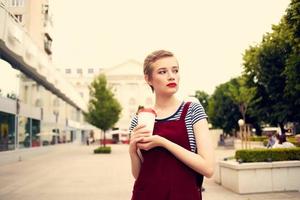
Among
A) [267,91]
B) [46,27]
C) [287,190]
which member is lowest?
[287,190]

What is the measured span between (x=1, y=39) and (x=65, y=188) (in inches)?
317

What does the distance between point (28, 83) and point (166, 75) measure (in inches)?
1030

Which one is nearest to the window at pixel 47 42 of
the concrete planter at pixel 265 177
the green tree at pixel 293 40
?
the green tree at pixel 293 40

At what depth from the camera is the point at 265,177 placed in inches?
379

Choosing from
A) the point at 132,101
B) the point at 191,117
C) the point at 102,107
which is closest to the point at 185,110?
the point at 191,117

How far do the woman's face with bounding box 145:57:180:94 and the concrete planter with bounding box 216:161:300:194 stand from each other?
7712 millimetres

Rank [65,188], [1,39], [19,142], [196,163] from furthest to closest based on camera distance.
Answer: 1. [19,142]
2. [1,39]
3. [65,188]
4. [196,163]

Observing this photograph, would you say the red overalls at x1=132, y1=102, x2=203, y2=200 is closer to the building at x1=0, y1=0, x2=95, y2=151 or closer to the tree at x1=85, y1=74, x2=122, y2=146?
the building at x1=0, y1=0, x2=95, y2=151

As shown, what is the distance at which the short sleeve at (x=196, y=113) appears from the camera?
85.6 inches

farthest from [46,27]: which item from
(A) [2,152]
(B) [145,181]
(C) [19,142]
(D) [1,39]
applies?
(B) [145,181]

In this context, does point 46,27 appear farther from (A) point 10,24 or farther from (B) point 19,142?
(A) point 10,24

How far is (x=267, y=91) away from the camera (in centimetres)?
2492

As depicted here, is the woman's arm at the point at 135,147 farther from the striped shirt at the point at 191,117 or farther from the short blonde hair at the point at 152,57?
the short blonde hair at the point at 152,57

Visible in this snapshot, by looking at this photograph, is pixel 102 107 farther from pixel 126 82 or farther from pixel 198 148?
pixel 126 82
